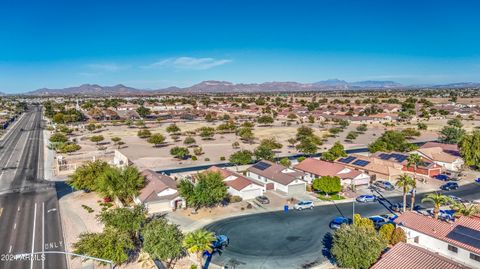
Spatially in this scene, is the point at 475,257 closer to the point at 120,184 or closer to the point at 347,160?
the point at 347,160

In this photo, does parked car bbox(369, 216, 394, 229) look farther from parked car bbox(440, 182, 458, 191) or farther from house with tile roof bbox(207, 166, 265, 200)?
parked car bbox(440, 182, 458, 191)

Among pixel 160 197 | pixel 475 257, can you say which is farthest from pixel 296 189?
pixel 475 257

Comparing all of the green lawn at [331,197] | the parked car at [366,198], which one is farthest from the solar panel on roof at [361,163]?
the green lawn at [331,197]

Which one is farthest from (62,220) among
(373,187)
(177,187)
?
(373,187)

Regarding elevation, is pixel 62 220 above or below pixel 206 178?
below

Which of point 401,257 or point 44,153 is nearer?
point 401,257

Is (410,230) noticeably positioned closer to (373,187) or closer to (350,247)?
(350,247)

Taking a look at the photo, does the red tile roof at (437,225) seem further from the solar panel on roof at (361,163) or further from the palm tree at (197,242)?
the solar panel on roof at (361,163)
